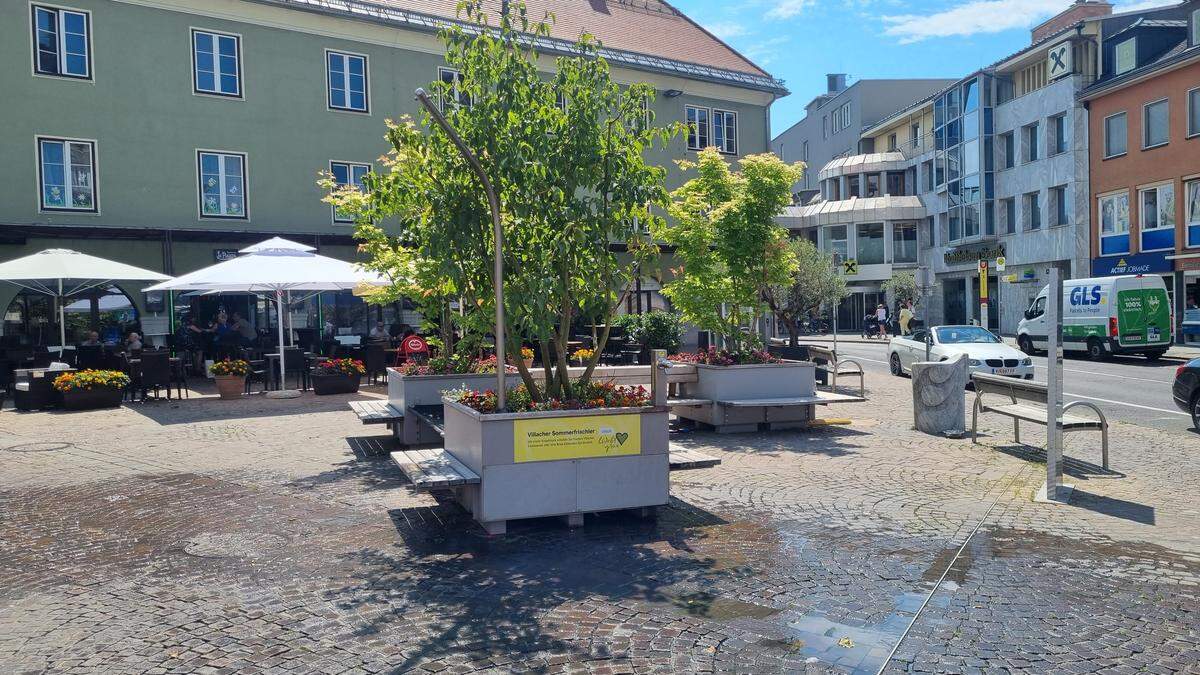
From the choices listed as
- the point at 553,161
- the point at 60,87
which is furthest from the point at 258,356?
the point at 553,161

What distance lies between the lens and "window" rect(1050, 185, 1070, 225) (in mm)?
39594

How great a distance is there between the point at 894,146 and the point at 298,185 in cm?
4549

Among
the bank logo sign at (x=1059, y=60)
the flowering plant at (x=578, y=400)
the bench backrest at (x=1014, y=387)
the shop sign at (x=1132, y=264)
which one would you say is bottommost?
the bench backrest at (x=1014, y=387)

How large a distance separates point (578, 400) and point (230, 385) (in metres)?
11.2

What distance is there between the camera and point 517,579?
5832 mm

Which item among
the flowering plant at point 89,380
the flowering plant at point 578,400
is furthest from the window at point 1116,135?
the flowering plant at point 89,380

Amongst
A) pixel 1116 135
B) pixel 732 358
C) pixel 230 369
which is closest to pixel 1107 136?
pixel 1116 135

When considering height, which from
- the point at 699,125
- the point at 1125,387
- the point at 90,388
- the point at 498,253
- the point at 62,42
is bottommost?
the point at 1125,387

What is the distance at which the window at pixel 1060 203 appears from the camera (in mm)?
39594

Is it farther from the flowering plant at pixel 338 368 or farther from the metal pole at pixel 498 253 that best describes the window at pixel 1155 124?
the metal pole at pixel 498 253

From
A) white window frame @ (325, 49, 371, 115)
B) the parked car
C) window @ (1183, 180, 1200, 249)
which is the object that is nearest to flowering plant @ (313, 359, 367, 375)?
white window frame @ (325, 49, 371, 115)

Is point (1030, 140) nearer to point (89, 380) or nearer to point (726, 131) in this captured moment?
point (726, 131)

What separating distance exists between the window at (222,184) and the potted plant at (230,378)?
749cm

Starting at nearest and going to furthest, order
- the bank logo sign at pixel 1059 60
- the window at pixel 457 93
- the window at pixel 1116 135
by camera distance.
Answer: the window at pixel 457 93 < the window at pixel 1116 135 < the bank logo sign at pixel 1059 60
